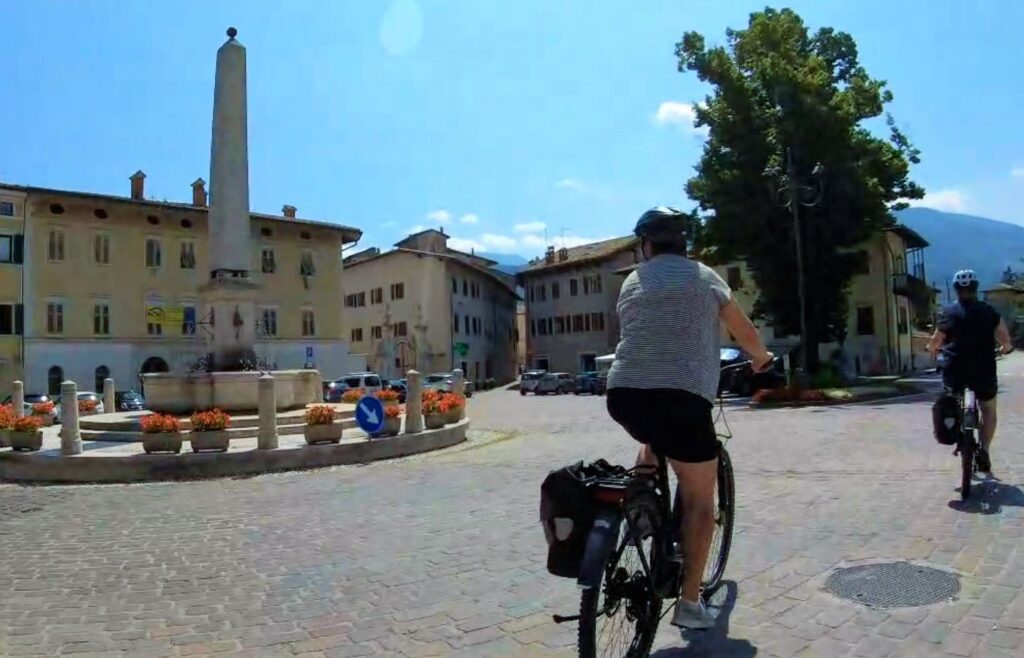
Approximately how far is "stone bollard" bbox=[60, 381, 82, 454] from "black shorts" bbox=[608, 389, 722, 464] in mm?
11292

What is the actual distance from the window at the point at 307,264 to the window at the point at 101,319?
1200cm

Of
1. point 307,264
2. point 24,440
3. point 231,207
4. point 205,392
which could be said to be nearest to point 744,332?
point 24,440

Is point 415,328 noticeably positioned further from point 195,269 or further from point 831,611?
point 831,611

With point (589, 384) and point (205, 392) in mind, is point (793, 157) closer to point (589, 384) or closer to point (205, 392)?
point (589, 384)

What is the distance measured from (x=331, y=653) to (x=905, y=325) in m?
56.5

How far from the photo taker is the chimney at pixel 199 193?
167 feet

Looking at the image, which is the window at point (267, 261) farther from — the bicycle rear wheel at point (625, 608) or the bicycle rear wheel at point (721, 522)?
the bicycle rear wheel at point (625, 608)

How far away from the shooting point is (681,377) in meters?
3.47

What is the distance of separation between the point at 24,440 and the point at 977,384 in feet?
44.6

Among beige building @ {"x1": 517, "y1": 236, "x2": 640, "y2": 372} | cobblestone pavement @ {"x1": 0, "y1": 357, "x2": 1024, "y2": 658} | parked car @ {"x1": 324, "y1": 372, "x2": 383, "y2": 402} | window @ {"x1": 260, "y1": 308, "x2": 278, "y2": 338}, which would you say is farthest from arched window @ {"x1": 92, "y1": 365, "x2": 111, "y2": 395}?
cobblestone pavement @ {"x1": 0, "y1": 357, "x2": 1024, "y2": 658}

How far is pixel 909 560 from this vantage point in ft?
16.5

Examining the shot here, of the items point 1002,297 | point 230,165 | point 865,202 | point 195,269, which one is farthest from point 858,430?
point 1002,297

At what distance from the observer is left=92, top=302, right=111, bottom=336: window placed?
43781 millimetres

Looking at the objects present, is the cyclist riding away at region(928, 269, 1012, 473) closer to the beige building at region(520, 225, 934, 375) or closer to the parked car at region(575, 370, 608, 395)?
the beige building at region(520, 225, 934, 375)
